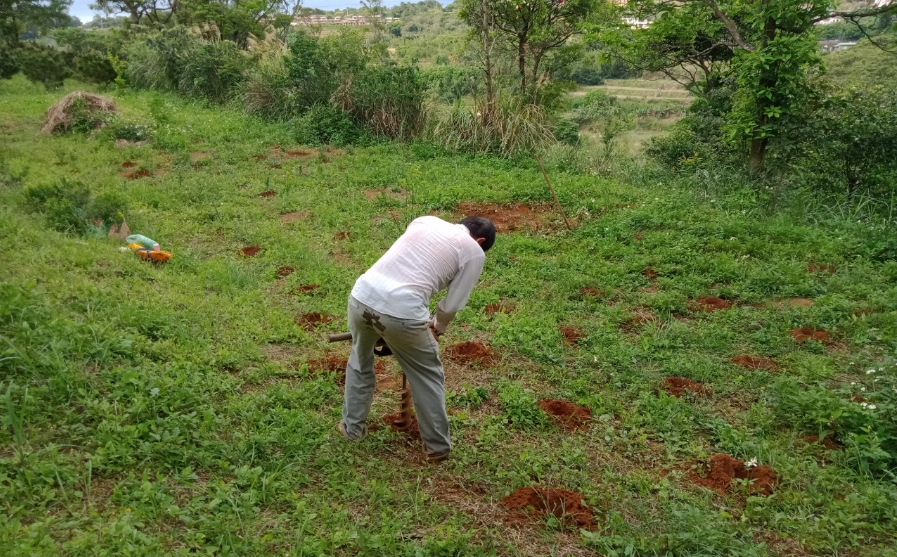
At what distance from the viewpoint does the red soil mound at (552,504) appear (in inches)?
113

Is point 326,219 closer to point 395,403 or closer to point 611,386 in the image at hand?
point 395,403

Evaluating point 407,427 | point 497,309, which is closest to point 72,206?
point 497,309

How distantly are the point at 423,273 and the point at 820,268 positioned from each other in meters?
4.59

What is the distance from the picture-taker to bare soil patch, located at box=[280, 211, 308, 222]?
23.9 feet

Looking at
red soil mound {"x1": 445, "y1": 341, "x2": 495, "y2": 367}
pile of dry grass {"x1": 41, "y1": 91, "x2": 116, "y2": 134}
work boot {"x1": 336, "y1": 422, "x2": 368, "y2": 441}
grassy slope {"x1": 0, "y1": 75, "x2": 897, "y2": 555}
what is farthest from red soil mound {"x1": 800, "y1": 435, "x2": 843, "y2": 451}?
pile of dry grass {"x1": 41, "y1": 91, "x2": 116, "y2": 134}

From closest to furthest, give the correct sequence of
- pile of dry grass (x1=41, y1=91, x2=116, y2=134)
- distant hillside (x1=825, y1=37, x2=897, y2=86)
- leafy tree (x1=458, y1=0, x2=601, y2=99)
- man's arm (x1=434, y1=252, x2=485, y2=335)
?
man's arm (x1=434, y1=252, x2=485, y2=335) → pile of dry grass (x1=41, y1=91, x2=116, y2=134) → leafy tree (x1=458, y1=0, x2=601, y2=99) → distant hillside (x1=825, y1=37, x2=897, y2=86)

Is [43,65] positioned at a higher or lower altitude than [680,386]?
higher

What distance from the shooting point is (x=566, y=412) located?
12.4ft

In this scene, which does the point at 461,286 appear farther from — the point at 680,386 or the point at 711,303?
the point at 711,303

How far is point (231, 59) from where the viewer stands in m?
14.5

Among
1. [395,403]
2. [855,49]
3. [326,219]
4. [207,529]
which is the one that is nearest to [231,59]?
[326,219]

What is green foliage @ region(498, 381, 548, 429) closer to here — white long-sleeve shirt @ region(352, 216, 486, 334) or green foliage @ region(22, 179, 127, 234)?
white long-sleeve shirt @ region(352, 216, 486, 334)

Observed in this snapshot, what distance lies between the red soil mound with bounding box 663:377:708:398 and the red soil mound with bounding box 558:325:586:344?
79 centimetres

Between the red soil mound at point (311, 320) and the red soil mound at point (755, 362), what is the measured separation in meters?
3.11
